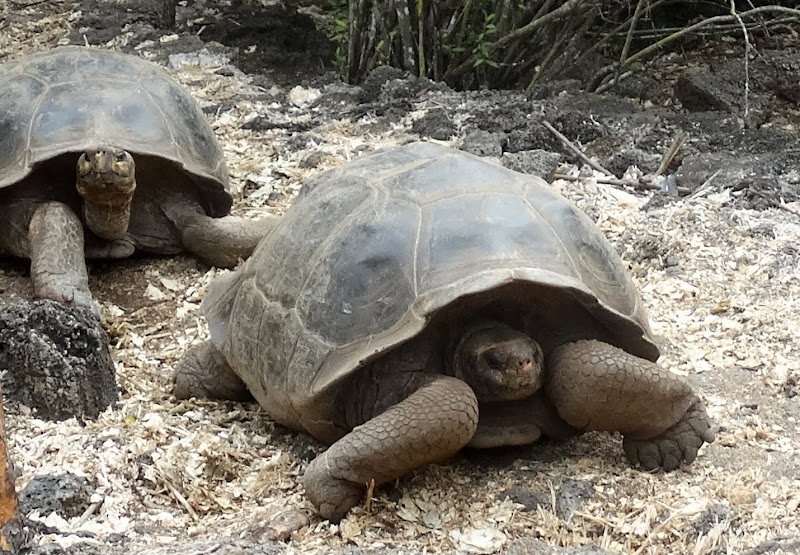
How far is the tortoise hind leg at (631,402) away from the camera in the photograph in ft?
8.13

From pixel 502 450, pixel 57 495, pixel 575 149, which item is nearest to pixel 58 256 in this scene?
pixel 57 495

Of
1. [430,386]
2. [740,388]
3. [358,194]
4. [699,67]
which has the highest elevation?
[358,194]

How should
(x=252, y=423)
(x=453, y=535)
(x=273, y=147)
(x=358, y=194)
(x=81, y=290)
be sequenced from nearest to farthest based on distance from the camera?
(x=453, y=535)
(x=358, y=194)
(x=252, y=423)
(x=81, y=290)
(x=273, y=147)

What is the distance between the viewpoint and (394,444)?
2363mm

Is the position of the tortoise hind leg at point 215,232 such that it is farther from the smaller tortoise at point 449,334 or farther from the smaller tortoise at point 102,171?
the smaller tortoise at point 449,334

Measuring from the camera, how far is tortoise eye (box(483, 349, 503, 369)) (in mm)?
2484

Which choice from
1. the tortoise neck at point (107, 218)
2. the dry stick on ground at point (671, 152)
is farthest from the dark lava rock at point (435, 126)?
the tortoise neck at point (107, 218)

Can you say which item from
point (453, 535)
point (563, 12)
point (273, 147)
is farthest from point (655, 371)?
point (563, 12)

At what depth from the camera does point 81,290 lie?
3838 millimetres

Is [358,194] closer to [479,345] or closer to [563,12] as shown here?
[479,345]

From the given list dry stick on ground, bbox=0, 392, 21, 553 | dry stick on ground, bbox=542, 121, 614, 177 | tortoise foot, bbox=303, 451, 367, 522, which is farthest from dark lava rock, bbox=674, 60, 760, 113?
dry stick on ground, bbox=0, 392, 21, 553

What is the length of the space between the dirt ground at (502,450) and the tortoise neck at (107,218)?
0.19 meters

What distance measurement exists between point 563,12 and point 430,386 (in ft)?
13.7

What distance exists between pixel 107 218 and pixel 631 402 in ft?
7.94
